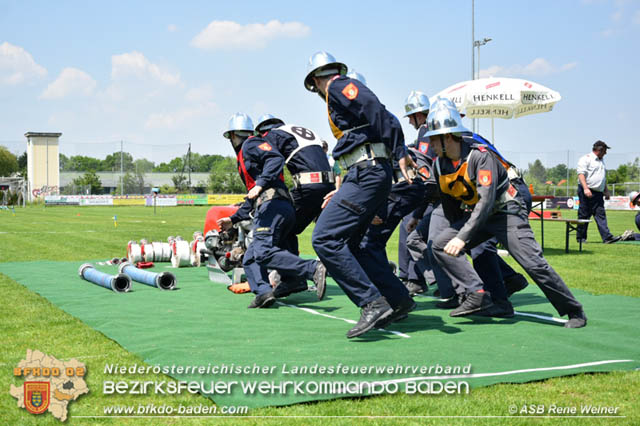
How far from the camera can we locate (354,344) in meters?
4.76

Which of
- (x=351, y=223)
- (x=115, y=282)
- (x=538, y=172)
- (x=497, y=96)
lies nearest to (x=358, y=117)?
(x=351, y=223)

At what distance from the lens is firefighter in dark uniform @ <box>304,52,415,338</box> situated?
4895 mm

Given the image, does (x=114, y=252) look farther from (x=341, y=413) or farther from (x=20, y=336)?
(x=341, y=413)

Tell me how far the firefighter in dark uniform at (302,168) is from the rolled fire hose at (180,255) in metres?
3.56

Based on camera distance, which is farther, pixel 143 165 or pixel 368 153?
pixel 143 165

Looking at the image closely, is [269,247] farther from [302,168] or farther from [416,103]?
[416,103]

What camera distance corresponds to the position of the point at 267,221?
670 centimetres

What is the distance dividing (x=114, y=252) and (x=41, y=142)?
192 feet

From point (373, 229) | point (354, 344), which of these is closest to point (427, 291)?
point (373, 229)

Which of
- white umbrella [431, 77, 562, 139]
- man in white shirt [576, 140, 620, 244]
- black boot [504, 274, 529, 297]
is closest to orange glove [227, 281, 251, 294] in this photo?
black boot [504, 274, 529, 297]

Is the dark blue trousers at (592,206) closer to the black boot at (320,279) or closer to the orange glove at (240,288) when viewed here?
the orange glove at (240,288)

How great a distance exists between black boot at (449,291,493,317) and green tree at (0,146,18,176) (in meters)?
80.2

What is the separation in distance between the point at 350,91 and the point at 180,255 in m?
6.03

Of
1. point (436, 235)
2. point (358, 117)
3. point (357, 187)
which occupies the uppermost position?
point (358, 117)
